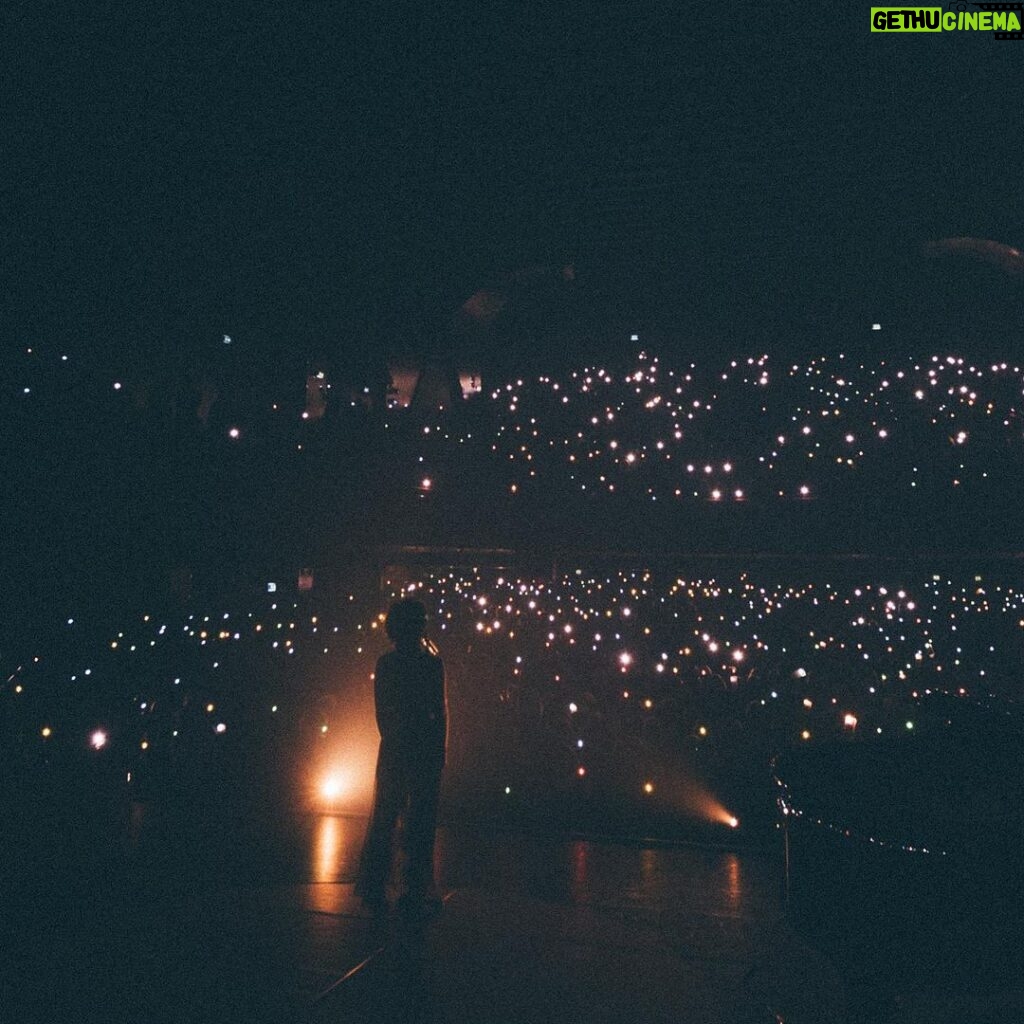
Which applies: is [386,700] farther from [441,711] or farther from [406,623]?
[406,623]

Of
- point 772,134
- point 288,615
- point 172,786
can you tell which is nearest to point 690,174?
point 772,134

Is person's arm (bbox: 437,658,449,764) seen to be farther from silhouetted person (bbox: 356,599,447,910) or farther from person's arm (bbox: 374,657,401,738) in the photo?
person's arm (bbox: 374,657,401,738)

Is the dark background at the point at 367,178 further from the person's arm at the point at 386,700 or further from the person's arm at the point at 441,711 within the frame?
the person's arm at the point at 441,711

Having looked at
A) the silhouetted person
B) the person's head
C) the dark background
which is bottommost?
the silhouetted person

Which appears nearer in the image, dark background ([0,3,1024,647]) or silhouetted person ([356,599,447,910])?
silhouetted person ([356,599,447,910])

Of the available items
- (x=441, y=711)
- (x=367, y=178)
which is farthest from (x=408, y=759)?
(x=367, y=178)

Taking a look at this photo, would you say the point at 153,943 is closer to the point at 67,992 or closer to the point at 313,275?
the point at 67,992

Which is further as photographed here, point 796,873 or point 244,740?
point 244,740

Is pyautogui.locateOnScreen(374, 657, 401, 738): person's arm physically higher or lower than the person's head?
lower

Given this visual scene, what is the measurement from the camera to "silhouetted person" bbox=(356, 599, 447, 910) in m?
3.49

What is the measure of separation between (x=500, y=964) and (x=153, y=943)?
163cm

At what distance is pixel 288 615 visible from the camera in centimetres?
623

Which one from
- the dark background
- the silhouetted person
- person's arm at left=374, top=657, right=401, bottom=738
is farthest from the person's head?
the dark background

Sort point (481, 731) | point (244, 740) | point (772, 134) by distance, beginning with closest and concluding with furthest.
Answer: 1. point (772, 134)
2. point (244, 740)
3. point (481, 731)
